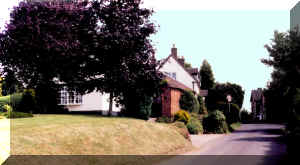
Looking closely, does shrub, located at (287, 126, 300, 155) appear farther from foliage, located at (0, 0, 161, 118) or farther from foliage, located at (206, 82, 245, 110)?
foliage, located at (206, 82, 245, 110)

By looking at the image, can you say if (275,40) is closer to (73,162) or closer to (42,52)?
(42,52)

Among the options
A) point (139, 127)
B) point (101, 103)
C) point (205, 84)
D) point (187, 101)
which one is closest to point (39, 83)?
A: point (101, 103)

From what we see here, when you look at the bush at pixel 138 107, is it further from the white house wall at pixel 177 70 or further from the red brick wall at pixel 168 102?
the white house wall at pixel 177 70

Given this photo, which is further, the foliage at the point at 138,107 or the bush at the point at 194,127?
the bush at the point at 194,127

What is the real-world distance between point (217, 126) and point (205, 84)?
6573 centimetres

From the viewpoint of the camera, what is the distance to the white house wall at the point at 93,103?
37781mm

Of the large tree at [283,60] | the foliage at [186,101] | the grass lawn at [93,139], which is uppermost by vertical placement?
the large tree at [283,60]

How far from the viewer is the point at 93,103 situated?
38031 millimetres

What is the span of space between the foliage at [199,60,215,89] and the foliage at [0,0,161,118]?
241ft

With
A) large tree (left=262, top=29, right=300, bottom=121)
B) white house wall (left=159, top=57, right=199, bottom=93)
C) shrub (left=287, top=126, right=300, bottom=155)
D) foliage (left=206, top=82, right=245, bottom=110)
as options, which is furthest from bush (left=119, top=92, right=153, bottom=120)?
foliage (left=206, top=82, right=245, bottom=110)

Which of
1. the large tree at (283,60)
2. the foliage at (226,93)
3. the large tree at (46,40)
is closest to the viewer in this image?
the large tree at (46,40)

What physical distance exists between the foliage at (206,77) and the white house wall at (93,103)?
222ft

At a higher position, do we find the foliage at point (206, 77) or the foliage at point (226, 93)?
the foliage at point (206, 77)

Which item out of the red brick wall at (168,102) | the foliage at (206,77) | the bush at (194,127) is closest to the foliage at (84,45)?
the bush at (194,127)
